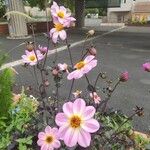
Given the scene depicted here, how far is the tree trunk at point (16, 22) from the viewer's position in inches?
645

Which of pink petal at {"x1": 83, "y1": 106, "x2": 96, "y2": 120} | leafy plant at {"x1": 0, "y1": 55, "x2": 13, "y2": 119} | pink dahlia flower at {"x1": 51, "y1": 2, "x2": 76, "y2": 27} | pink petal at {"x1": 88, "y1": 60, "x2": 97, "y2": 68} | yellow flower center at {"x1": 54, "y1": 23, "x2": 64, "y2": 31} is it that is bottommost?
leafy plant at {"x1": 0, "y1": 55, "x2": 13, "y2": 119}

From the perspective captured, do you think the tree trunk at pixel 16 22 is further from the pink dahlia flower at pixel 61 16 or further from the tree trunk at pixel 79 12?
the pink dahlia flower at pixel 61 16

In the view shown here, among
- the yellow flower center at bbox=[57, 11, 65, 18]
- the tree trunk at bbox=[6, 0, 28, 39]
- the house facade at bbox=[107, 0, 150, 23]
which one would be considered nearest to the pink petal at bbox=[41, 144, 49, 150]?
the yellow flower center at bbox=[57, 11, 65, 18]

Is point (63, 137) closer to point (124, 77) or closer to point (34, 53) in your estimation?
point (124, 77)

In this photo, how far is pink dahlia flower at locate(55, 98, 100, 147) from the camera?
1785 millimetres

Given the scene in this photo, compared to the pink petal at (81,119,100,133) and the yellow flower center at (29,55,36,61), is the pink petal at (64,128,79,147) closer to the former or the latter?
the pink petal at (81,119,100,133)

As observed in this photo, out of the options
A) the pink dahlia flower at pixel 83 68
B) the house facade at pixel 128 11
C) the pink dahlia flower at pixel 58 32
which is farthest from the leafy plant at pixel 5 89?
the house facade at pixel 128 11

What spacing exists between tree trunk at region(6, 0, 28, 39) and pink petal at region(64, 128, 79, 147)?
49.4 ft

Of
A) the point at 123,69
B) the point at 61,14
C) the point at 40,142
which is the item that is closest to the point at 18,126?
the point at 40,142

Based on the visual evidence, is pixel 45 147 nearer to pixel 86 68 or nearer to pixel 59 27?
pixel 86 68

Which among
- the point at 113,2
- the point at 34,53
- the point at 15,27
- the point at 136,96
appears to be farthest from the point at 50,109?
the point at 113,2

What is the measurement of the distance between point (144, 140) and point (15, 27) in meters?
13.8

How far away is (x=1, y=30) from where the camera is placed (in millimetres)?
19031

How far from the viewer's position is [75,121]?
6.01 ft
